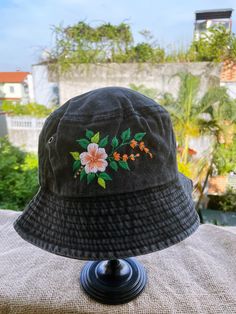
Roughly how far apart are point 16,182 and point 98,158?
1.46 metres

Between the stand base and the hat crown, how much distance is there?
0.83 feet

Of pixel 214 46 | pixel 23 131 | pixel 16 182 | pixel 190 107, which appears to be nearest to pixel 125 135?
pixel 16 182

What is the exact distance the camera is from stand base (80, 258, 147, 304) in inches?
19.4

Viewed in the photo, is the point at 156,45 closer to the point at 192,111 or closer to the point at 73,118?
the point at 192,111

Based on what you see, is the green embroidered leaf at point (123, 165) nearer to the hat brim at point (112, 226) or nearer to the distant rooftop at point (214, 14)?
the hat brim at point (112, 226)

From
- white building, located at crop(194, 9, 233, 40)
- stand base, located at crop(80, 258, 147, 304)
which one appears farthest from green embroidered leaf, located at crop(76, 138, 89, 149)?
white building, located at crop(194, 9, 233, 40)

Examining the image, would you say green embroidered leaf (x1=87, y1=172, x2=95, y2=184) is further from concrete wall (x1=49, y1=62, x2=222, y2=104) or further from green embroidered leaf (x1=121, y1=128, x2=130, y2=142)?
concrete wall (x1=49, y1=62, x2=222, y2=104)

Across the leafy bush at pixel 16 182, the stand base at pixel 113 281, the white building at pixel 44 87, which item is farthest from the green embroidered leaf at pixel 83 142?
the white building at pixel 44 87

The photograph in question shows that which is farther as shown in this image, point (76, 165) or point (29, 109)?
point (29, 109)

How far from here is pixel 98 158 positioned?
0.35 m

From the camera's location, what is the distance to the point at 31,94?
2.58 metres

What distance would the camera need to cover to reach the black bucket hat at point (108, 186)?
348 millimetres

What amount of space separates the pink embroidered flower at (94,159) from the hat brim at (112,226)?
0.14ft

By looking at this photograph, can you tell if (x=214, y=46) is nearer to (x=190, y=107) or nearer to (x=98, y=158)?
(x=190, y=107)
